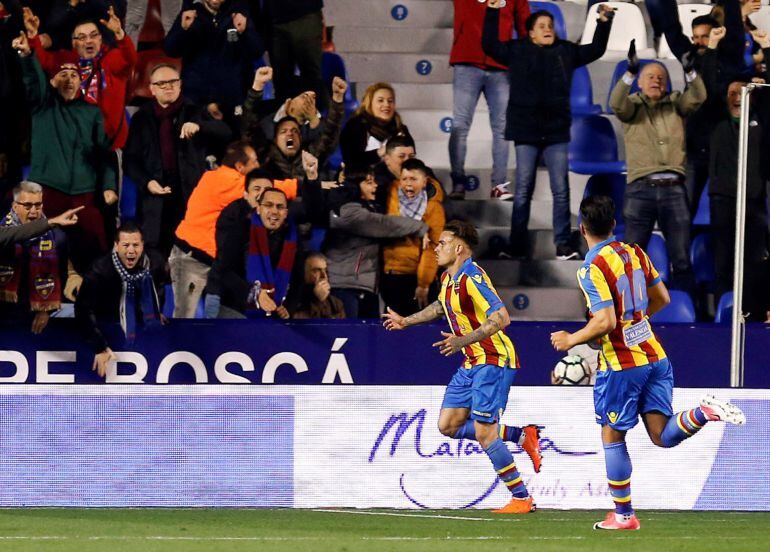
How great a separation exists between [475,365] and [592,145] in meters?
4.15

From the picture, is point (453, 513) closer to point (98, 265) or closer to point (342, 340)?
point (342, 340)

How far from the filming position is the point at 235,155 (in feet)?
33.9

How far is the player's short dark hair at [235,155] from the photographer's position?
33.9ft

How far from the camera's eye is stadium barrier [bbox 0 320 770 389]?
9.78 metres

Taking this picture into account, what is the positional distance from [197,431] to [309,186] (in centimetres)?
229

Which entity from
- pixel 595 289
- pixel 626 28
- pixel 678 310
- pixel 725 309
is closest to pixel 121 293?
pixel 595 289

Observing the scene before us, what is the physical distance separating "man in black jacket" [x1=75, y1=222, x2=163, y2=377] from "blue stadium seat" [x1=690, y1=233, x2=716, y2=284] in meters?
4.07

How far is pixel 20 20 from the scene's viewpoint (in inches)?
418

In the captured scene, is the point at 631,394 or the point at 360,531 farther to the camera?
the point at 360,531

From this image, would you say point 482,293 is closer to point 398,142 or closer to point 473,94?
point 398,142

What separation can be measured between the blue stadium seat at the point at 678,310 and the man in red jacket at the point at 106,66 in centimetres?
420

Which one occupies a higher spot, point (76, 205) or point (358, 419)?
point (76, 205)

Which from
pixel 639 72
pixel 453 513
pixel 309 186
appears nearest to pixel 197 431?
pixel 453 513

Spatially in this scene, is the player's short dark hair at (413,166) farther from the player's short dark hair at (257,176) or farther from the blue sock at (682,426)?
the blue sock at (682,426)
